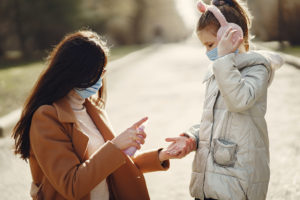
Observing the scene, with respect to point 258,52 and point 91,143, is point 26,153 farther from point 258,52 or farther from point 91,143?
point 258,52

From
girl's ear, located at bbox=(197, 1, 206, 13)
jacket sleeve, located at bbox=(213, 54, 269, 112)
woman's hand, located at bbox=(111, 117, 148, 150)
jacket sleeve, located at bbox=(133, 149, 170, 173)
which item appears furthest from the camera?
jacket sleeve, located at bbox=(133, 149, 170, 173)

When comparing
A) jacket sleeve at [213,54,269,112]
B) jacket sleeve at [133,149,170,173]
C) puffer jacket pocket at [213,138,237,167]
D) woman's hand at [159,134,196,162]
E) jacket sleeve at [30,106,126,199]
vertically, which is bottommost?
jacket sleeve at [133,149,170,173]

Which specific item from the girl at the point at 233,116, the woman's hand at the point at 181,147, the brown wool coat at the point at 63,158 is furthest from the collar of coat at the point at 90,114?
the girl at the point at 233,116

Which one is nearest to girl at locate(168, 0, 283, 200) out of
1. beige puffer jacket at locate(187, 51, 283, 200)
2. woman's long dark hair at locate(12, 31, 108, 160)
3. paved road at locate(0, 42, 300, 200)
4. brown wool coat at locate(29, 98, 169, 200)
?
beige puffer jacket at locate(187, 51, 283, 200)

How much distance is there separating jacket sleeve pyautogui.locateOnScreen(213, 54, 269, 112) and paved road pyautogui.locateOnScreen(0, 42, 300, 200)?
1567 mm

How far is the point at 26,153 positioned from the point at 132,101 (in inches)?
246

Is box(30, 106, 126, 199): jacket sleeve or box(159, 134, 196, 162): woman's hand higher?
box(30, 106, 126, 199): jacket sleeve

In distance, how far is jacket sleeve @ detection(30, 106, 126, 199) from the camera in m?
2.16

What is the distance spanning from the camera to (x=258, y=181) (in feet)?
7.41

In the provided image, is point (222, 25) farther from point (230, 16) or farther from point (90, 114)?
point (90, 114)

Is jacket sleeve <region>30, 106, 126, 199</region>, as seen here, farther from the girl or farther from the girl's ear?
the girl's ear

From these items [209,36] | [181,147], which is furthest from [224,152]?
[209,36]

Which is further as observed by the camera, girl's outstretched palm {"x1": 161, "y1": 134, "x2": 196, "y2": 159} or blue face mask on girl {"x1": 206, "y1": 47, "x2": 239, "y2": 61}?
girl's outstretched palm {"x1": 161, "y1": 134, "x2": 196, "y2": 159}

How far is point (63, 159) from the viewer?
85.8 inches
